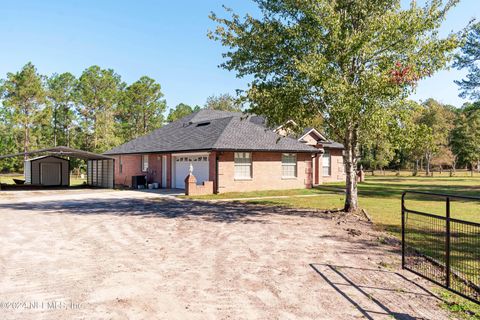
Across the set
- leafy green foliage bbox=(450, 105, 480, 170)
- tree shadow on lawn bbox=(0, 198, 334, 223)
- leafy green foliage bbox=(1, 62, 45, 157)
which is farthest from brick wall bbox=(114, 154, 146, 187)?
leafy green foliage bbox=(450, 105, 480, 170)

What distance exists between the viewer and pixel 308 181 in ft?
96.9

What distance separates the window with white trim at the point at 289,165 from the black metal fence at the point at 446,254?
648 inches

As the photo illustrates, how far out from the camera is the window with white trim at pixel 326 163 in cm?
3528

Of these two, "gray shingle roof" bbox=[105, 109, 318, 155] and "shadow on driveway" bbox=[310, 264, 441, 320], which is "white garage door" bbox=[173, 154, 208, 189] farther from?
"shadow on driveway" bbox=[310, 264, 441, 320]

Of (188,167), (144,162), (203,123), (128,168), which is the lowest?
(128,168)

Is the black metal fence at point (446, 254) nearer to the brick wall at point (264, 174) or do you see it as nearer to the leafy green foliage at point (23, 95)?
the brick wall at point (264, 174)

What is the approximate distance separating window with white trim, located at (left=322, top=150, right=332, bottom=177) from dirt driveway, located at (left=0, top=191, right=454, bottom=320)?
75.3ft

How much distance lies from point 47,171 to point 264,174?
22.9 meters

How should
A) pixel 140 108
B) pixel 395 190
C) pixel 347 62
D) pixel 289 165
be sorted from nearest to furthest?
1. pixel 347 62
2. pixel 395 190
3. pixel 289 165
4. pixel 140 108

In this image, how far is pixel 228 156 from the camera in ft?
81.1

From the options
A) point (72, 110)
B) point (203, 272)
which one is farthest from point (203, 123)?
point (72, 110)

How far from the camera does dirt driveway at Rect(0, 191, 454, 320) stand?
17.1 ft

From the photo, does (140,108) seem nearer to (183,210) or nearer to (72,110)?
(72,110)

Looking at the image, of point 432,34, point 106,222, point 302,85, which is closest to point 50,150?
point 106,222
